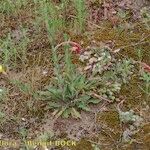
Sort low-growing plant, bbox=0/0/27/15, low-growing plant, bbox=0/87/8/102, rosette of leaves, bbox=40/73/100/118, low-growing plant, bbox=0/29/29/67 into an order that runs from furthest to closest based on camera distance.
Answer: low-growing plant, bbox=0/0/27/15 < low-growing plant, bbox=0/29/29/67 < low-growing plant, bbox=0/87/8/102 < rosette of leaves, bbox=40/73/100/118

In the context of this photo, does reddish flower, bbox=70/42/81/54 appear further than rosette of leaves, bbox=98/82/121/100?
Yes

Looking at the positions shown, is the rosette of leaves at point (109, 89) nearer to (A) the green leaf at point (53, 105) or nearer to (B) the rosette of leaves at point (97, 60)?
(B) the rosette of leaves at point (97, 60)

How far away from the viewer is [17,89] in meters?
3.55

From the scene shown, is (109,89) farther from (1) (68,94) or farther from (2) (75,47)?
(2) (75,47)

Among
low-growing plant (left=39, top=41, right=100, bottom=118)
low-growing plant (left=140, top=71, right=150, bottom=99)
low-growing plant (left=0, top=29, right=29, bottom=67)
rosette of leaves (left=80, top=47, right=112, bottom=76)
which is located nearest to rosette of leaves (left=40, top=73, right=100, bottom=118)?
low-growing plant (left=39, top=41, right=100, bottom=118)

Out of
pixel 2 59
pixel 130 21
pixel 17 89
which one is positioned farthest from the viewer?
pixel 130 21

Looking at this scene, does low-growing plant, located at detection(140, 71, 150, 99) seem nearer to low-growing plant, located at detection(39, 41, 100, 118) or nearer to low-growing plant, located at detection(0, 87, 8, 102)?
low-growing plant, located at detection(39, 41, 100, 118)

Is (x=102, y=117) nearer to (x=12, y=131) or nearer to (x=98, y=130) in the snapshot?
(x=98, y=130)

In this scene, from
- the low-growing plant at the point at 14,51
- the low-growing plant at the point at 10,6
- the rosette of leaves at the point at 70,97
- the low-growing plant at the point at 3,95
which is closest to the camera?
the rosette of leaves at the point at 70,97

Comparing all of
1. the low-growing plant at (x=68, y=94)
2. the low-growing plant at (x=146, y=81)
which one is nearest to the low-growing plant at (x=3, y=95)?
the low-growing plant at (x=68, y=94)

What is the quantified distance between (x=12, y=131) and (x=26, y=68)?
2.14 ft

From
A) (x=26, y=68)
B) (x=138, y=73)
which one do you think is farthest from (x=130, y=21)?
(x=26, y=68)

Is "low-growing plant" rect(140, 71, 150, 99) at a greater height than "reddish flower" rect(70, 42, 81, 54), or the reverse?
"reddish flower" rect(70, 42, 81, 54)

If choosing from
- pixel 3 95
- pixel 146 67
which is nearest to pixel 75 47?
pixel 146 67
